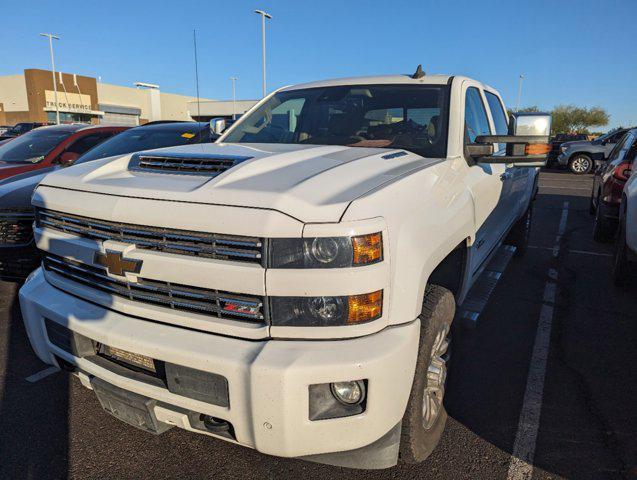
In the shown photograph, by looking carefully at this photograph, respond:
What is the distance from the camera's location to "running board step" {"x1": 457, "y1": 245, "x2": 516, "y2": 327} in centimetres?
296

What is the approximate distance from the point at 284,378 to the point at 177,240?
0.72 metres

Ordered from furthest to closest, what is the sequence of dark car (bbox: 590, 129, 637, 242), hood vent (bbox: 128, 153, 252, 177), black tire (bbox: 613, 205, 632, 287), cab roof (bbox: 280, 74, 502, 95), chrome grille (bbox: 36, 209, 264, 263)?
dark car (bbox: 590, 129, 637, 242) < black tire (bbox: 613, 205, 632, 287) < cab roof (bbox: 280, 74, 502, 95) < hood vent (bbox: 128, 153, 252, 177) < chrome grille (bbox: 36, 209, 264, 263)

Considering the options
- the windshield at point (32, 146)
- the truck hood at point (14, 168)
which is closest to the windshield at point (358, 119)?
the truck hood at point (14, 168)

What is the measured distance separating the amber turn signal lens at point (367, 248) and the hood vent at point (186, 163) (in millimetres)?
810

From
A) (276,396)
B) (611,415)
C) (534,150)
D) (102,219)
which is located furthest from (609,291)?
(102,219)

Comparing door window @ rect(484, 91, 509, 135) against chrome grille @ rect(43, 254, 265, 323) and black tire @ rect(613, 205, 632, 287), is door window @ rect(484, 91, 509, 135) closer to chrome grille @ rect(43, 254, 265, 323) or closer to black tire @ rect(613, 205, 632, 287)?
black tire @ rect(613, 205, 632, 287)

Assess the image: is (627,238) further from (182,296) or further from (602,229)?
(182,296)

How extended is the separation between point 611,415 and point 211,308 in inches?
97.8

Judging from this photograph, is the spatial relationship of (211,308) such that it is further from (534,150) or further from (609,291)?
(609,291)

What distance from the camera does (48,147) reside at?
6562 millimetres

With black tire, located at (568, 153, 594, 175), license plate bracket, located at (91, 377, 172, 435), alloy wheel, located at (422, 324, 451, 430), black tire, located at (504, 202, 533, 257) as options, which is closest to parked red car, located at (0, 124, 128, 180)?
license plate bracket, located at (91, 377, 172, 435)

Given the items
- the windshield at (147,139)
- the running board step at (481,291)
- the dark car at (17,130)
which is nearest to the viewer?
the running board step at (481,291)

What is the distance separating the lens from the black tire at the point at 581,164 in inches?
747

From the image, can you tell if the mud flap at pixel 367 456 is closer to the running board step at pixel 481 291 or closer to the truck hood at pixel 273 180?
the truck hood at pixel 273 180
